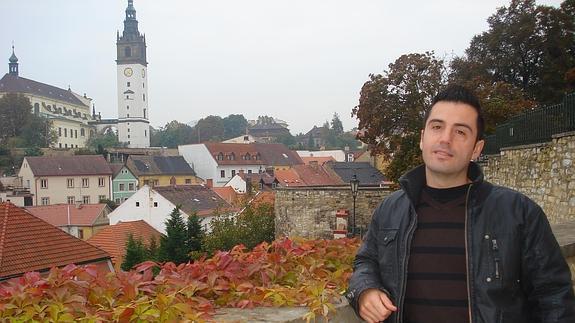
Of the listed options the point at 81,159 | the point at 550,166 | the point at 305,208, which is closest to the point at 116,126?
the point at 81,159

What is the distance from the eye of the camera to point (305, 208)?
2056cm

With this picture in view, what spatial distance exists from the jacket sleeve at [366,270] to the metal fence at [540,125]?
6.70 m

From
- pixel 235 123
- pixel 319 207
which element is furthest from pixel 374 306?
pixel 235 123

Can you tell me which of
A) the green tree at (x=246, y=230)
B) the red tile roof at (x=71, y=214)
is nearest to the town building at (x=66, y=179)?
the red tile roof at (x=71, y=214)

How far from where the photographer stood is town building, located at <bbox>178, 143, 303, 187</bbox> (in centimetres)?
6825

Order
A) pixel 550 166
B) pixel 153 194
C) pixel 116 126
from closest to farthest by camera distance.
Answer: pixel 550 166, pixel 153 194, pixel 116 126

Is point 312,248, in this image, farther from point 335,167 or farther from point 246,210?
point 335,167

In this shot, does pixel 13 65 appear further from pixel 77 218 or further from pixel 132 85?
pixel 77 218

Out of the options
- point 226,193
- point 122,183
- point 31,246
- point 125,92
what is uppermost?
point 125,92

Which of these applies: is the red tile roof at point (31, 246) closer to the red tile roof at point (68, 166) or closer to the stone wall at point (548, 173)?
the stone wall at point (548, 173)

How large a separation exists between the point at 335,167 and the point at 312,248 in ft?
153

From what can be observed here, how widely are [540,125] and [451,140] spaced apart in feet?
26.2

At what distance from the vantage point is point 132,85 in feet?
353

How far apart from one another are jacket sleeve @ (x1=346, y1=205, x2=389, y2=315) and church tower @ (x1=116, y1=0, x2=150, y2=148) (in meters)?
110
